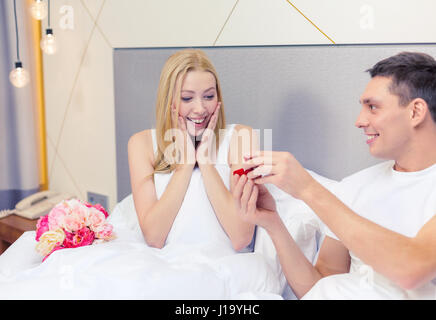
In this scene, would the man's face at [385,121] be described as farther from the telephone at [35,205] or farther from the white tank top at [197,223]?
the telephone at [35,205]

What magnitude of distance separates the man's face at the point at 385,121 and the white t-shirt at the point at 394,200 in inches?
2.9

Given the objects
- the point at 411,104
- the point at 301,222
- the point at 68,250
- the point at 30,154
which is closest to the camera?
the point at 411,104

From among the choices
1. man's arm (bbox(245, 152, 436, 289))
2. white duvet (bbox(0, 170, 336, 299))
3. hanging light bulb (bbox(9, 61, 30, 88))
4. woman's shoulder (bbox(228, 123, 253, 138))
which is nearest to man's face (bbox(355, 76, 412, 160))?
man's arm (bbox(245, 152, 436, 289))

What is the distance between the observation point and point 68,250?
4.15ft

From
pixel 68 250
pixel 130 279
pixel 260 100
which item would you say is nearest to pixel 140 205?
pixel 68 250

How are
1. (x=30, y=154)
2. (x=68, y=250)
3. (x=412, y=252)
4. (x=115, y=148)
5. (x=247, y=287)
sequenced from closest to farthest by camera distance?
(x=412, y=252)
(x=247, y=287)
(x=68, y=250)
(x=115, y=148)
(x=30, y=154)

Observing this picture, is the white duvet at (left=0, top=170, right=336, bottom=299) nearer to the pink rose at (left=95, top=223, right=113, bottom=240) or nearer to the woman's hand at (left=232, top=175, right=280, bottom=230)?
the pink rose at (left=95, top=223, right=113, bottom=240)

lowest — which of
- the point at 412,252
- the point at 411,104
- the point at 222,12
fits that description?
the point at 412,252

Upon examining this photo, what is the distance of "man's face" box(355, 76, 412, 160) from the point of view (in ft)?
3.44

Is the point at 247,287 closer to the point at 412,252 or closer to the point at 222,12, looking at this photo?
the point at 412,252

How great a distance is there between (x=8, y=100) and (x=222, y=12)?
4.61ft

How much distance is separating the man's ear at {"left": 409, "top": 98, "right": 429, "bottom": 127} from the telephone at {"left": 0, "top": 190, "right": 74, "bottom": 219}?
196 cm

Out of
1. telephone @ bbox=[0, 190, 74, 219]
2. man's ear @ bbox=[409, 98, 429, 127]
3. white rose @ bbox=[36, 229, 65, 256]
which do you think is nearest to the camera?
man's ear @ bbox=[409, 98, 429, 127]

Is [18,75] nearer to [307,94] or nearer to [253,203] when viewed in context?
[307,94]
